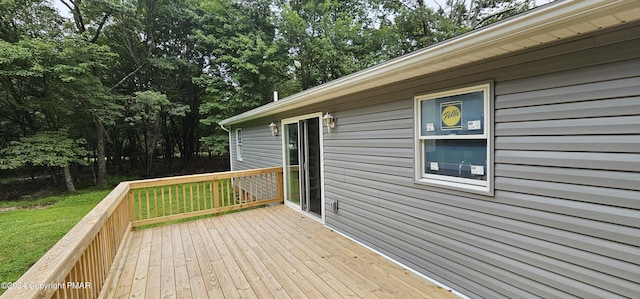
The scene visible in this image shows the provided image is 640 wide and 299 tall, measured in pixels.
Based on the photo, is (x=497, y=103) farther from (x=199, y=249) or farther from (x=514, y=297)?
(x=199, y=249)

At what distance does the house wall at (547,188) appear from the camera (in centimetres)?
156

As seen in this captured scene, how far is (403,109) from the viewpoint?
293 centimetres

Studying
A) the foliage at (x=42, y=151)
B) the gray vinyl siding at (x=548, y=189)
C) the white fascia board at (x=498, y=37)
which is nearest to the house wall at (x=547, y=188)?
the gray vinyl siding at (x=548, y=189)

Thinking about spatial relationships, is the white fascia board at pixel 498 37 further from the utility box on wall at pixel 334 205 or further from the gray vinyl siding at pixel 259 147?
the gray vinyl siding at pixel 259 147

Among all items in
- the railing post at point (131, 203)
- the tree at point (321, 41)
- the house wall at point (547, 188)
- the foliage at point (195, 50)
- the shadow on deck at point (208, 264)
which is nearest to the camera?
the house wall at point (547, 188)

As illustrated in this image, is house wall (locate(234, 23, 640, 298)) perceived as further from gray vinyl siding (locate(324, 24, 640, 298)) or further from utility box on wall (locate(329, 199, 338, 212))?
utility box on wall (locate(329, 199, 338, 212))

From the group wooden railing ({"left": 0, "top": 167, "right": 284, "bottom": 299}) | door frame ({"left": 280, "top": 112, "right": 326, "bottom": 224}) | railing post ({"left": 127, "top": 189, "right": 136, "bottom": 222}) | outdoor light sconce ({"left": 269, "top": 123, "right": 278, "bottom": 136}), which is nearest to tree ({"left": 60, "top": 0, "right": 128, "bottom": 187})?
railing post ({"left": 127, "top": 189, "right": 136, "bottom": 222})

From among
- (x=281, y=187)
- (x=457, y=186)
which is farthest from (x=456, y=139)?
(x=281, y=187)

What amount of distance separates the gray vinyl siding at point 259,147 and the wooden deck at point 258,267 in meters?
2.31

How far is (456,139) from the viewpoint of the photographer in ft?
8.04

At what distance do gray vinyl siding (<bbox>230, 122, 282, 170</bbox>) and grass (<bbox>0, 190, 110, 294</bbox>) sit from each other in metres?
4.38

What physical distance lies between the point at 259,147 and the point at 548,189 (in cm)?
653

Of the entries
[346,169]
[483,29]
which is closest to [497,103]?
[483,29]

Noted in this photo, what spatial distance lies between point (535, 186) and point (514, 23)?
1103 millimetres
